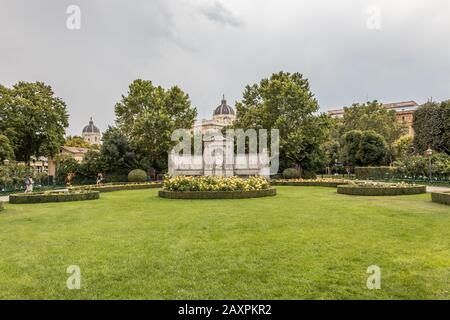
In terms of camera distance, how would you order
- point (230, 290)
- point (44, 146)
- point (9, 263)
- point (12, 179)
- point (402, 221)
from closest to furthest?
point (230, 290)
point (9, 263)
point (402, 221)
point (12, 179)
point (44, 146)

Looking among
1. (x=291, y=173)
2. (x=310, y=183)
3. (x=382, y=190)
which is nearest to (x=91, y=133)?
(x=291, y=173)

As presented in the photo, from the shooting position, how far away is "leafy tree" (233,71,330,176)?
3387cm

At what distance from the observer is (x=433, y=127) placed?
38.9m

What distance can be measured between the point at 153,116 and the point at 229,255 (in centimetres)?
3060

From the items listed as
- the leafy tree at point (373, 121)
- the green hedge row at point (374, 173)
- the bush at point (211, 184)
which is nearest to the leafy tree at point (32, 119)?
the bush at point (211, 184)

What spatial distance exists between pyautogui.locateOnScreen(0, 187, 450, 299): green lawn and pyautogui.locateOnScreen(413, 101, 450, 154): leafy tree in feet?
101

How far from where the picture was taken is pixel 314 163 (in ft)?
113

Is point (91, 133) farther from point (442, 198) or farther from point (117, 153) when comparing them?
point (442, 198)

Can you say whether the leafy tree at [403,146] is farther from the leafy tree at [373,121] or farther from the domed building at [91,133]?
the domed building at [91,133]

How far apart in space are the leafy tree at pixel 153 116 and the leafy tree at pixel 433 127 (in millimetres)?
23408
